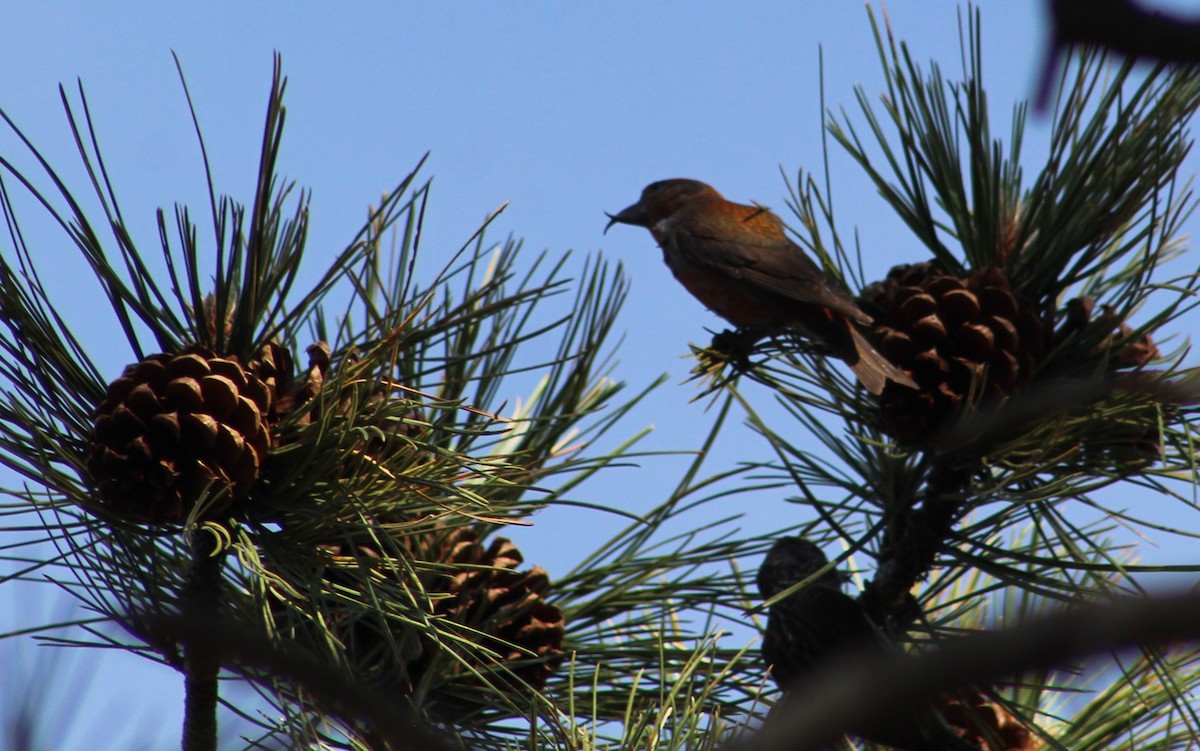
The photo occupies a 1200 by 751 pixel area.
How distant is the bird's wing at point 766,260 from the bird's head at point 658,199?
0.83ft

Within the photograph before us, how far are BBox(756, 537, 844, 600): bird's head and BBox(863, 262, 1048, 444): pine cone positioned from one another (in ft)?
0.89

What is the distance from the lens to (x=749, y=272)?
357cm

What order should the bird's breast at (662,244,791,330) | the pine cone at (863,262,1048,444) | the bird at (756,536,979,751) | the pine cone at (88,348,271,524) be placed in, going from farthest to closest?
the bird's breast at (662,244,791,330) < the pine cone at (863,262,1048,444) < the bird at (756,536,979,751) < the pine cone at (88,348,271,524)

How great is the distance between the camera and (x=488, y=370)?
9.06 ft

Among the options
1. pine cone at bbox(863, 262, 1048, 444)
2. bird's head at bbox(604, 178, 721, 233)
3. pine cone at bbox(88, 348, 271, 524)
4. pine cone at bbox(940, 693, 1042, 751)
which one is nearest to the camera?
pine cone at bbox(88, 348, 271, 524)

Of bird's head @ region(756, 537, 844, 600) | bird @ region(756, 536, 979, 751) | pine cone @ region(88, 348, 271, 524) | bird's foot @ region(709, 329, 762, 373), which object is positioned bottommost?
bird @ region(756, 536, 979, 751)

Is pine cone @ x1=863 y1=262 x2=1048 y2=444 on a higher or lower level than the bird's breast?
lower

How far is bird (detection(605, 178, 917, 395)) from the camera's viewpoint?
2518mm

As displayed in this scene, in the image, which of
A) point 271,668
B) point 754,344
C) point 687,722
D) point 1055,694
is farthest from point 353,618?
point 1055,694

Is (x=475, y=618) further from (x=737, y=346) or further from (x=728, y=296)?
(x=728, y=296)

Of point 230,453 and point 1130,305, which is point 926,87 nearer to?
point 1130,305

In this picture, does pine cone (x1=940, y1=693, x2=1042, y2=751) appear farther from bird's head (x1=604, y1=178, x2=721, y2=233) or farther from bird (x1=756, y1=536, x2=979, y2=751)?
bird's head (x1=604, y1=178, x2=721, y2=233)

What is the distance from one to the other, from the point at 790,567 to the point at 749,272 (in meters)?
1.41

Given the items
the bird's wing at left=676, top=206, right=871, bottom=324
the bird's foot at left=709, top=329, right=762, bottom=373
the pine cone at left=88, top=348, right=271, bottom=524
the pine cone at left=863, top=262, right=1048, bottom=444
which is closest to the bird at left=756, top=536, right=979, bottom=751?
the pine cone at left=863, top=262, right=1048, bottom=444
